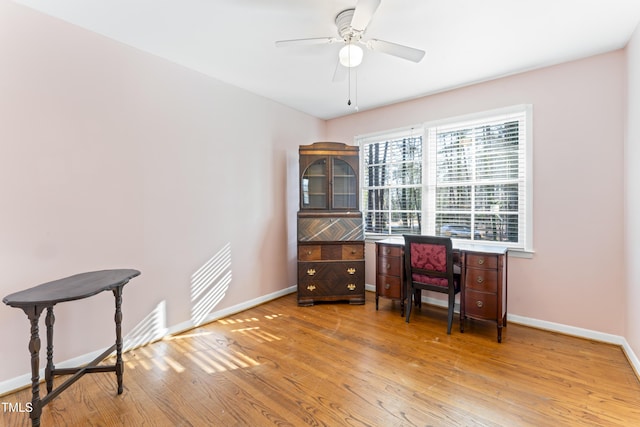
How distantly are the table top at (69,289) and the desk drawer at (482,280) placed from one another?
2.97 meters

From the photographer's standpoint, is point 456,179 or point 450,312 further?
point 456,179

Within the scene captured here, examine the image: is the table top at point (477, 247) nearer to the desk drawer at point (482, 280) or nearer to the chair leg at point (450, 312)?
the desk drawer at point (482, 280)

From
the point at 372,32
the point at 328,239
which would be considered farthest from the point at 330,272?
the point at 372,32

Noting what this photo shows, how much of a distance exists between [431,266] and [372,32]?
2.25 m

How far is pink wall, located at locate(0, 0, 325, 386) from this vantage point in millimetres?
1959

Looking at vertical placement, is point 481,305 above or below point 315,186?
below

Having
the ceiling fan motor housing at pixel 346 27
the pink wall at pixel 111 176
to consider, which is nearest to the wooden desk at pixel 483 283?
the ceiling fan motor housing at pixel 346 27

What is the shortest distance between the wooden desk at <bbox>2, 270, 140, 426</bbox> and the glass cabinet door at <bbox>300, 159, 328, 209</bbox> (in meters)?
2.25

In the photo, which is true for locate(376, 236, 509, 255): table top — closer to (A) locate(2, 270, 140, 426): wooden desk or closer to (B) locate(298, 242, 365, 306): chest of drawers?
(B) locate(298, 242, 365, 306): chest of drawers

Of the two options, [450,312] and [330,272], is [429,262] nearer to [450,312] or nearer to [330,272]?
[450,312]

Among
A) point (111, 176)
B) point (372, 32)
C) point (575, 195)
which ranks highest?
point (372, 32)

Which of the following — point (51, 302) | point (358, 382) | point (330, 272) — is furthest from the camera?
point (330, 272)

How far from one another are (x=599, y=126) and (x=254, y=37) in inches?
126

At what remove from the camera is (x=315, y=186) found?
12.7 feet
